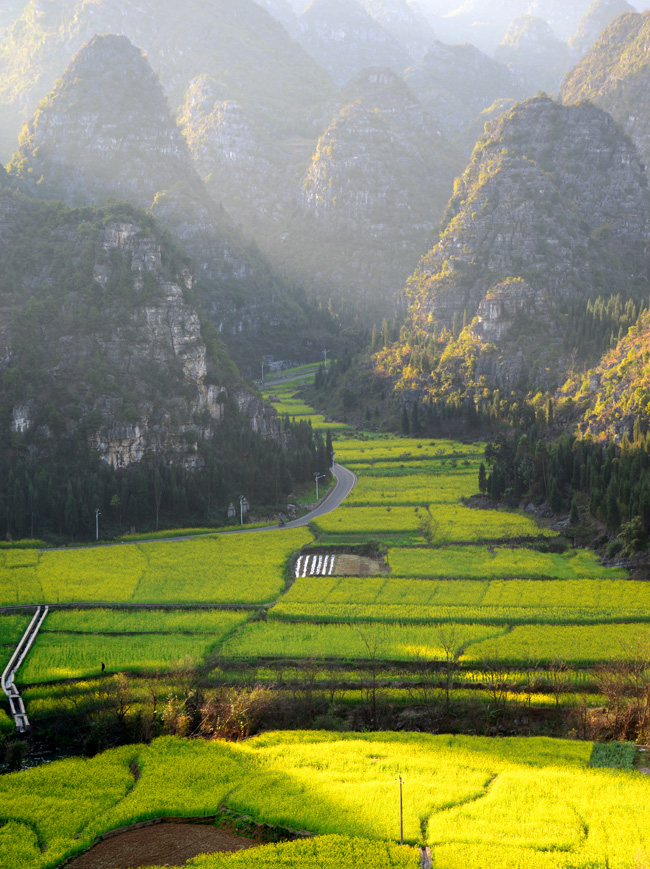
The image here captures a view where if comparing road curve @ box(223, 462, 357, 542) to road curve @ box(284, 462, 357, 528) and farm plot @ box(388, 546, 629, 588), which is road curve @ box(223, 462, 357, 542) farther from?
farm plot @ box(388, 546, 629, 588)

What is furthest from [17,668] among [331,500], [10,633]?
[331,500]

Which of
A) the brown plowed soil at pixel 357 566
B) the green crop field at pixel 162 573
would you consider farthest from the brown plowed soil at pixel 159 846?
the brown plowed soil at pixel 357 566

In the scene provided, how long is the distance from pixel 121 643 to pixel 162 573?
23.5 metres

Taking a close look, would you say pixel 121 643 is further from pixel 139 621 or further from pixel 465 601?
pixel 465 601

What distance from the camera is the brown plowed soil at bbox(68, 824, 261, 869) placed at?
163 feet

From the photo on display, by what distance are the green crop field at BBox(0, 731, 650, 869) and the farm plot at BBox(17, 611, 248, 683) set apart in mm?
14213

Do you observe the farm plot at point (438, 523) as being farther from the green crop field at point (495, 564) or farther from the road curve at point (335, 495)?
the green crop field at point (495, 564)

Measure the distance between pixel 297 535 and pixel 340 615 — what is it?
127 feet

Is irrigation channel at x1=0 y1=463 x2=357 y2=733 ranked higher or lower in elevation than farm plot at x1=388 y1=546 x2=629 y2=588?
lower

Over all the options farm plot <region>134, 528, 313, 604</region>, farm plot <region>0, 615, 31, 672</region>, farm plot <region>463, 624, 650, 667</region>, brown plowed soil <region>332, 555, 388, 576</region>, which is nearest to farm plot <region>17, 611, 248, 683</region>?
farm plot <region>0, 615, 31, 672</region>

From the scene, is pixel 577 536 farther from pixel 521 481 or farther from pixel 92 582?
pixel 92 582

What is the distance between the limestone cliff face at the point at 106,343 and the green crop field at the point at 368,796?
8932 centimetres

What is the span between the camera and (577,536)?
118500 millimetres

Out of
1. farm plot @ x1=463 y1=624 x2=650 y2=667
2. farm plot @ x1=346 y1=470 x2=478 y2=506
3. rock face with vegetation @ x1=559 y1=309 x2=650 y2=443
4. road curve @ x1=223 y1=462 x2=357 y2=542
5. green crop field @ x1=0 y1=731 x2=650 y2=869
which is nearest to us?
green crop field @ x1=0 y1=731 x2=650 y2=869
